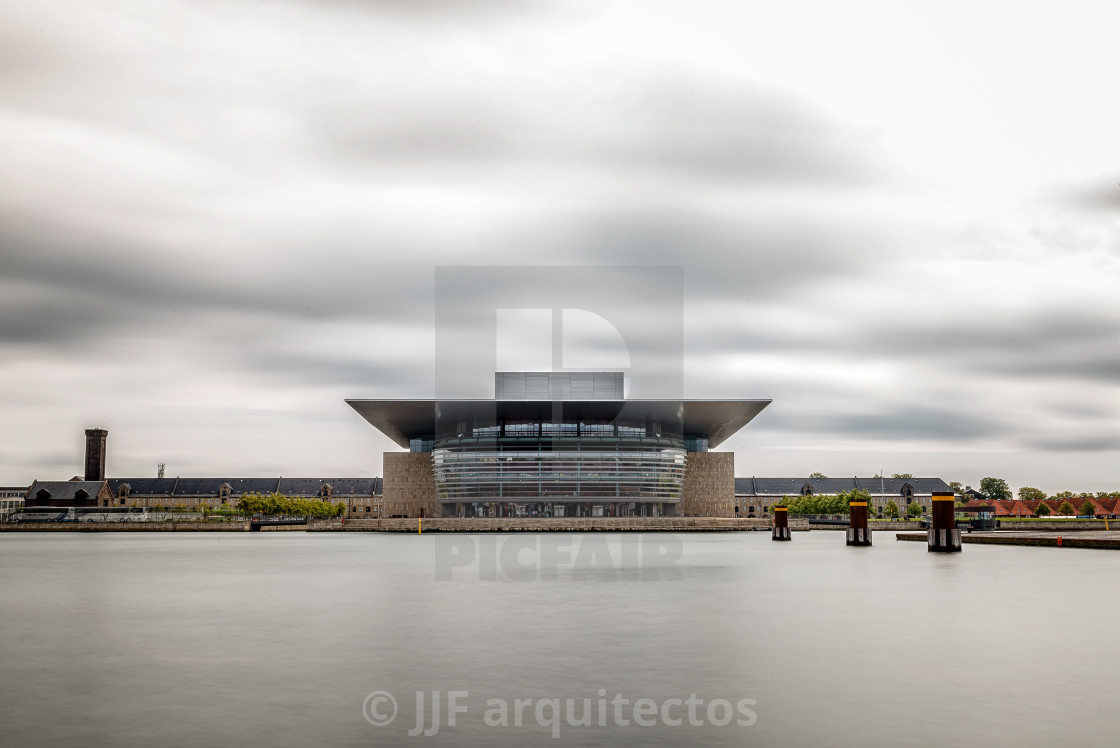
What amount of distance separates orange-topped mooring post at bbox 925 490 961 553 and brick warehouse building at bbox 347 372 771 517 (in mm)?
38871

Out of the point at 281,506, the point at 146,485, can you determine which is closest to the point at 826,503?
the point at 281,506

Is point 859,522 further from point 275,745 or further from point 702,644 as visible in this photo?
point 275,745

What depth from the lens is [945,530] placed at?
3994 centimetres

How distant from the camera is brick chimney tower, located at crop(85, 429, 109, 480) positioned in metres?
140

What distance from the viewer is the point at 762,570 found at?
1196 inches

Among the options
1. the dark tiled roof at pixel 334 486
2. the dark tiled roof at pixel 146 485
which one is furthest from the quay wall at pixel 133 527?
the dark tiled roof at pixel 334 486

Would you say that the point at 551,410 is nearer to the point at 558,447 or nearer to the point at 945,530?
the point at 558,447

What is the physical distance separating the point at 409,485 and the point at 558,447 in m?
18.4

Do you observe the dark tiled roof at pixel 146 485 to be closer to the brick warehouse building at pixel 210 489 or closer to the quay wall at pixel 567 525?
the brick warehouse building at pixel 210 489

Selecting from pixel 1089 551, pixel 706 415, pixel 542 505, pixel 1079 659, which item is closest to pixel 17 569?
pixel 1079 659

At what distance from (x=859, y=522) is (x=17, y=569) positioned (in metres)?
37.2

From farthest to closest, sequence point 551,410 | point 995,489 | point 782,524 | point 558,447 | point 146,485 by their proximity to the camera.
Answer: point 995,489, point 146,485, point 558,447, point 551,410, point 782,524

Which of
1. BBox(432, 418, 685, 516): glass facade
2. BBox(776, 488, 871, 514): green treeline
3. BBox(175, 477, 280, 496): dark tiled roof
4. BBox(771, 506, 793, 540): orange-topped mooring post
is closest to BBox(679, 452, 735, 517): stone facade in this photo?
BBox(432, 418, 685, 516): glass facade

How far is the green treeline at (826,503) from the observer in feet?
375
